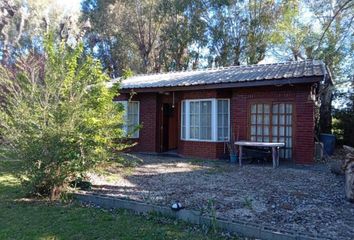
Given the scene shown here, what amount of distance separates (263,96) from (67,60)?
731 cm

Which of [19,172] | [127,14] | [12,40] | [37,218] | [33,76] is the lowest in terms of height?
[37,218]

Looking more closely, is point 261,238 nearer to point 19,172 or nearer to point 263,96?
point 19,172

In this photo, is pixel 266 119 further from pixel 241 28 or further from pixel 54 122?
pixel 241 28

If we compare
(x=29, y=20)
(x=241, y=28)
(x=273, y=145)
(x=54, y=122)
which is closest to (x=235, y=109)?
(x=273, y=145)

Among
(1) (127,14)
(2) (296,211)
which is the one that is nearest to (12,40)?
(1) (127,14)

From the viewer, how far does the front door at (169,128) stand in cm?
1575

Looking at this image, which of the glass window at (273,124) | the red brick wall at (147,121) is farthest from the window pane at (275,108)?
the red brick wall at (147,121)

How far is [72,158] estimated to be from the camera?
23.6ft

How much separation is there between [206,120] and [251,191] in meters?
6.13

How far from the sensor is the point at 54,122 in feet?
23.0

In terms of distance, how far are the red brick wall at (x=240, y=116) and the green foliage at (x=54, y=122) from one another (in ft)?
20.7

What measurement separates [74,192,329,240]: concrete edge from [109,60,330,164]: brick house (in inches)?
145

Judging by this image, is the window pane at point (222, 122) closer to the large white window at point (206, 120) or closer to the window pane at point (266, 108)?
the large white window at point (206, 120)

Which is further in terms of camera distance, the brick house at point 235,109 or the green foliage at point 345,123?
the green foliage at point 345,123
